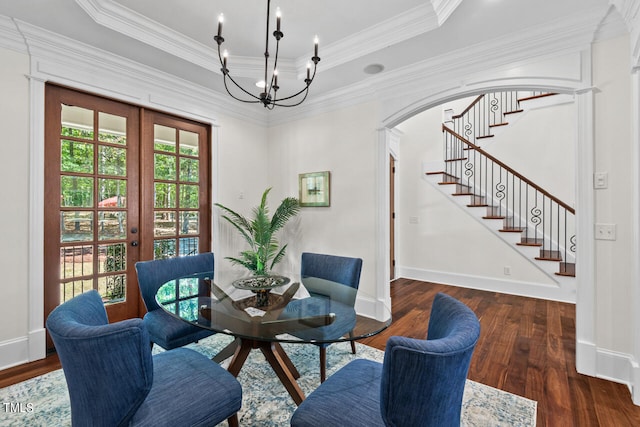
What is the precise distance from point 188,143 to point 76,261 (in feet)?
5.47

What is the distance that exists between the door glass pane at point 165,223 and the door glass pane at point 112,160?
56cm

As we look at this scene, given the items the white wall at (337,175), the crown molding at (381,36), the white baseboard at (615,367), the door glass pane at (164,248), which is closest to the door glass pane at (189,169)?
the door glass pane at (164,248)

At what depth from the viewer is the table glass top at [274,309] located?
1477 millimetres

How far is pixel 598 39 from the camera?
220 centimetres

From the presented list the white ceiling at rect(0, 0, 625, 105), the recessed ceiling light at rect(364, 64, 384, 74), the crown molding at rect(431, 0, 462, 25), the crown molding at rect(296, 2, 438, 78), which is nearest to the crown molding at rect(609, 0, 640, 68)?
the white ceiling at rect(0, 0, 625, 105)

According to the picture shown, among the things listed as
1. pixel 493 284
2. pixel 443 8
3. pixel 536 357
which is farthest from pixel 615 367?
pixel 443 8

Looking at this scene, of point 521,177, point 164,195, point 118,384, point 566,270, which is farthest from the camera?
point 521,177

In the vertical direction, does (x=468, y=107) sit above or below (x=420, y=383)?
above

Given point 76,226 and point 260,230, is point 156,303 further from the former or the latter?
point 260,230

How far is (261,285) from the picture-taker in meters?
2.05

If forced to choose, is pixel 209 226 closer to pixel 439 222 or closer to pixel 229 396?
pixel 229 396

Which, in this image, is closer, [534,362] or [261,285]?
[261,285]

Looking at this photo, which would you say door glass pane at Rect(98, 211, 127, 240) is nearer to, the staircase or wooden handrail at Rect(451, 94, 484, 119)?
the staircase

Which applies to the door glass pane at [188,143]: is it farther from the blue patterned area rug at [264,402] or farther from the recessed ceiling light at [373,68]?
the blue patterned area rug at [264,402]
